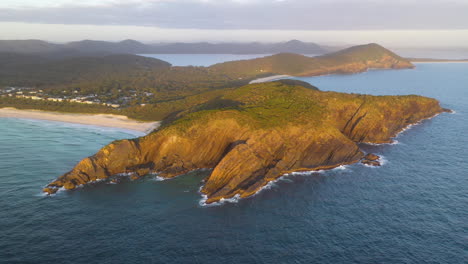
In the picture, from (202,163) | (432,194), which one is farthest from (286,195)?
(432,194)

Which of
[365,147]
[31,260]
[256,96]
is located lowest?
[31,260]

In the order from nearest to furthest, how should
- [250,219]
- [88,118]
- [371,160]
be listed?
[250,219], [371,160], [88,118]

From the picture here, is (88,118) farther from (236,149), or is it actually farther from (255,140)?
(255,140)

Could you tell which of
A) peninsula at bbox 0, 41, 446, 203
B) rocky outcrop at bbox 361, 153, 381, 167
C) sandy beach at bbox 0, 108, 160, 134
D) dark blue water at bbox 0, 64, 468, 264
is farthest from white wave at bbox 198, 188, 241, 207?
sandy beach at bbox 0, 108, 160, 134

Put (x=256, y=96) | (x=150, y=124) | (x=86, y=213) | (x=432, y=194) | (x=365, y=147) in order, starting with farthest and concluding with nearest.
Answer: (x=150, y=124), (x=256, y=96), (x=365, y=147), (x=432, y=194), (x=86, y=213)

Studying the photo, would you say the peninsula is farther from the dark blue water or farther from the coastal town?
the coastal town

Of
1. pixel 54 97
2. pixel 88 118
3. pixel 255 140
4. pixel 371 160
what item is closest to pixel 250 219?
pixel 255 140

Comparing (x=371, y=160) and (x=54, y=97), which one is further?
(x=54, y=97)

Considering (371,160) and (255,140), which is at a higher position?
(255,140)

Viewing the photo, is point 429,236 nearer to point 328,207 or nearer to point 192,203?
point 328,207
